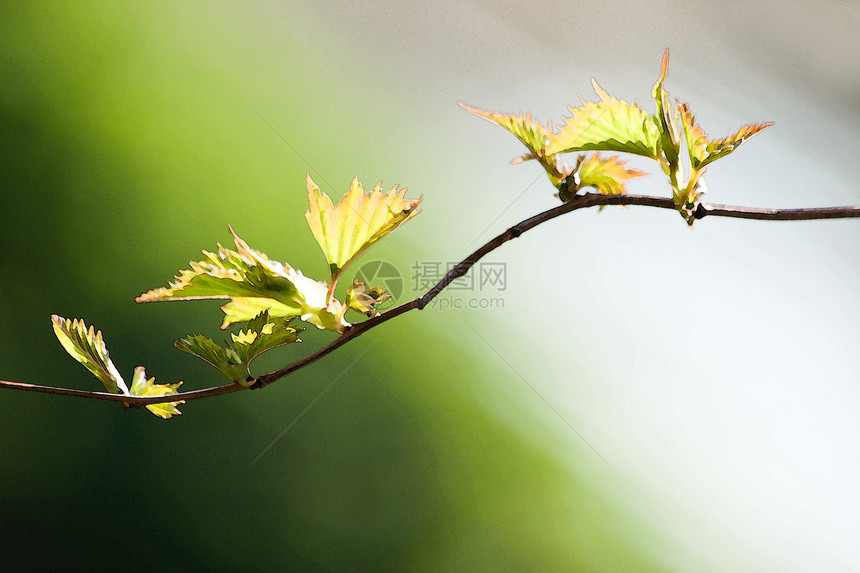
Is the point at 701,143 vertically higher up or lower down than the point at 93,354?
higher up

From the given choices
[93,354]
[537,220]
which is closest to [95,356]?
[93,354]

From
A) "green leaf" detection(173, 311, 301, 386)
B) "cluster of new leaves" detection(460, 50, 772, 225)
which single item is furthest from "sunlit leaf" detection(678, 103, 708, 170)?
"green leaf" detection(173, 311, 301, 386)

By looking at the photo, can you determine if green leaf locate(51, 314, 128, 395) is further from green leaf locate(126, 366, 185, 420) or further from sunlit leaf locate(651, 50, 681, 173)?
sunlit leaf locate(651, 50, 681, 173)

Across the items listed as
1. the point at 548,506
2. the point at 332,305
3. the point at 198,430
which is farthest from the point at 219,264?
the point at 548,506

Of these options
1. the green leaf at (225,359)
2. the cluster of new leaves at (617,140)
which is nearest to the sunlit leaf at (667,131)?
the cluster of new leaves at (617,140)

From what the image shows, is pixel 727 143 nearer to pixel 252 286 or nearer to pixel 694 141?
pixel 694 141

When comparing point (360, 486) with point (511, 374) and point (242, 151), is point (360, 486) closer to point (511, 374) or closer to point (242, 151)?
point (511, 374)
